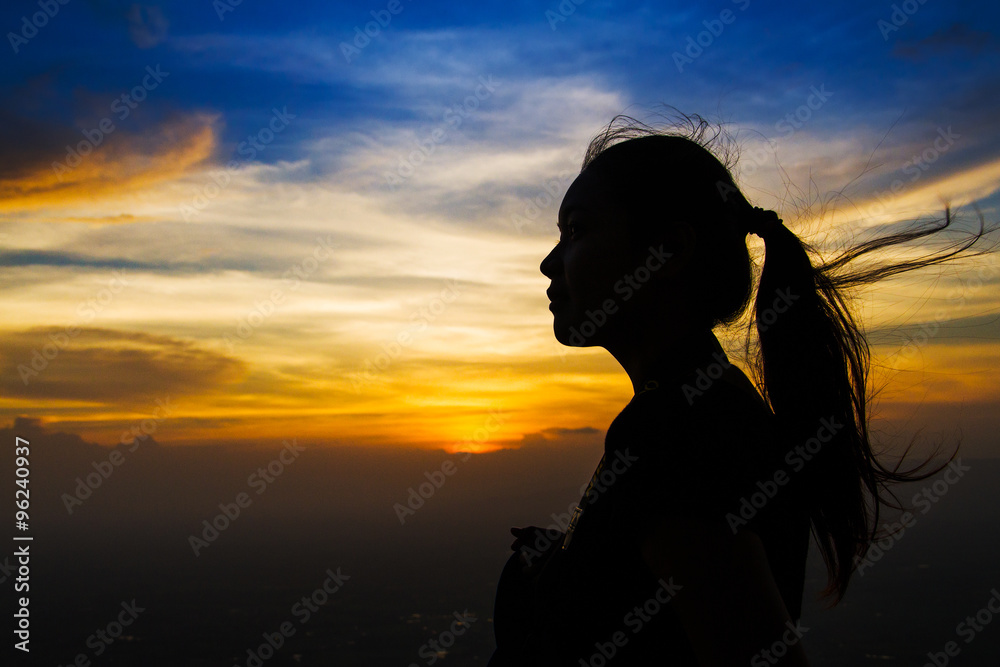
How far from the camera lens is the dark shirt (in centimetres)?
103

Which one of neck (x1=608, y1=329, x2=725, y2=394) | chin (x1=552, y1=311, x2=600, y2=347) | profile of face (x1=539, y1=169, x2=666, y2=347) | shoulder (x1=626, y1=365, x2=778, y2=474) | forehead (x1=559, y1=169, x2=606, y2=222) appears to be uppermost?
forehead (x1=559, y1=169, x2=606, y2=222)

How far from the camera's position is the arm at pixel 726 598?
923 millimetres

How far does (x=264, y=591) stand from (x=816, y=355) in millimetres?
123795

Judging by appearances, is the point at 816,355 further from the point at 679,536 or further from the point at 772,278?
the point at 679,536

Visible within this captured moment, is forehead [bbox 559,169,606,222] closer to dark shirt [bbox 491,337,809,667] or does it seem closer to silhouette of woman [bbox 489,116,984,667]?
silhouette of woman [bbox 489,116,984,667]

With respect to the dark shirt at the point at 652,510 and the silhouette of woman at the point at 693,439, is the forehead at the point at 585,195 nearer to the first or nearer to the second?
the silhouette of woman at the point at 693,439

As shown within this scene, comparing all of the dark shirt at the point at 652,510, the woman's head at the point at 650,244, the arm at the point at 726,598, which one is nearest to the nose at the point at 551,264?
the woman's head at the point at 650,244

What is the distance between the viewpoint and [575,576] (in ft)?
3.77

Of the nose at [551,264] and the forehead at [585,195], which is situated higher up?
the forehead at [585,195]

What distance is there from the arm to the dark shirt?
0.03 m

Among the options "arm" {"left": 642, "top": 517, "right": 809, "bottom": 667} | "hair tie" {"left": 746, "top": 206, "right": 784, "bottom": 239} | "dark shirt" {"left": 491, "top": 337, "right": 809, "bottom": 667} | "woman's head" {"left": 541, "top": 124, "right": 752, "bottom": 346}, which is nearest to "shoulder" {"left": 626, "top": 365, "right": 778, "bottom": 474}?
"dark shirt" {"left": 491, "top": 337, "right": 809, "bottom": 667}

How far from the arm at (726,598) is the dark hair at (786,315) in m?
0.45

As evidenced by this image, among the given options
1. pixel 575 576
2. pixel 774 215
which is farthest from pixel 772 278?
pixel 575 576

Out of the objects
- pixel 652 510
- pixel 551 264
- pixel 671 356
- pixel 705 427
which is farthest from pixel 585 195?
pixel 652 510
